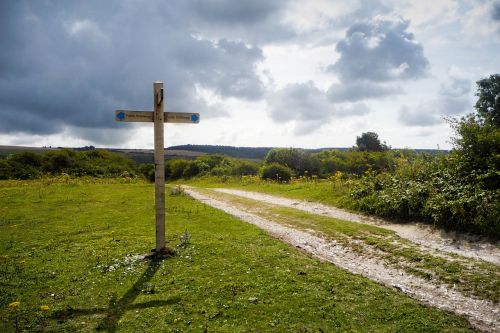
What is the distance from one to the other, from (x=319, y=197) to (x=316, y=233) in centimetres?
939

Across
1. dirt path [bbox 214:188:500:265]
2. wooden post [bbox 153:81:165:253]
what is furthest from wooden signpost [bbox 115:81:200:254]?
dirt path [bbox 214:188:500:265]

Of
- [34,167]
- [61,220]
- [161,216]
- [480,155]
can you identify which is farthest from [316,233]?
[34,167]

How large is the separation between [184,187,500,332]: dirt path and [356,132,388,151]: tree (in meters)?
65.9

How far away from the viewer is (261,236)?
494 inches

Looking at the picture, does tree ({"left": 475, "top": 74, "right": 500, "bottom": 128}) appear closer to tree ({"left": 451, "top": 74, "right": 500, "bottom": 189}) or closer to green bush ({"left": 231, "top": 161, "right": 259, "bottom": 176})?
green bush ({"left": 231, "top": 161, "right": 259, "bottom": 176})

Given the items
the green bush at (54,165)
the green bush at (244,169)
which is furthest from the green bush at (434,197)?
the green bush at (54,165)

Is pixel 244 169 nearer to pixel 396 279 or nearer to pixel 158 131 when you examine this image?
pixel 158 131

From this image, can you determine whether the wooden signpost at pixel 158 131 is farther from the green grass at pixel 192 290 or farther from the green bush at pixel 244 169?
the green bush at pixel 244 169

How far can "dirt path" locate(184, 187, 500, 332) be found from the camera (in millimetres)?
6406

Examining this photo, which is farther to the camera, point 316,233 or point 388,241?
point 316,233

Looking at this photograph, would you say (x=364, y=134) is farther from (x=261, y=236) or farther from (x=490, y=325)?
(x=490, y=325)

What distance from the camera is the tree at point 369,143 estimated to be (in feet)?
246

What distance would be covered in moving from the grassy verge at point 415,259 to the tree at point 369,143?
209ft

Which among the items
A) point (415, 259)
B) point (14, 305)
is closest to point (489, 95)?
point (415, 259)
